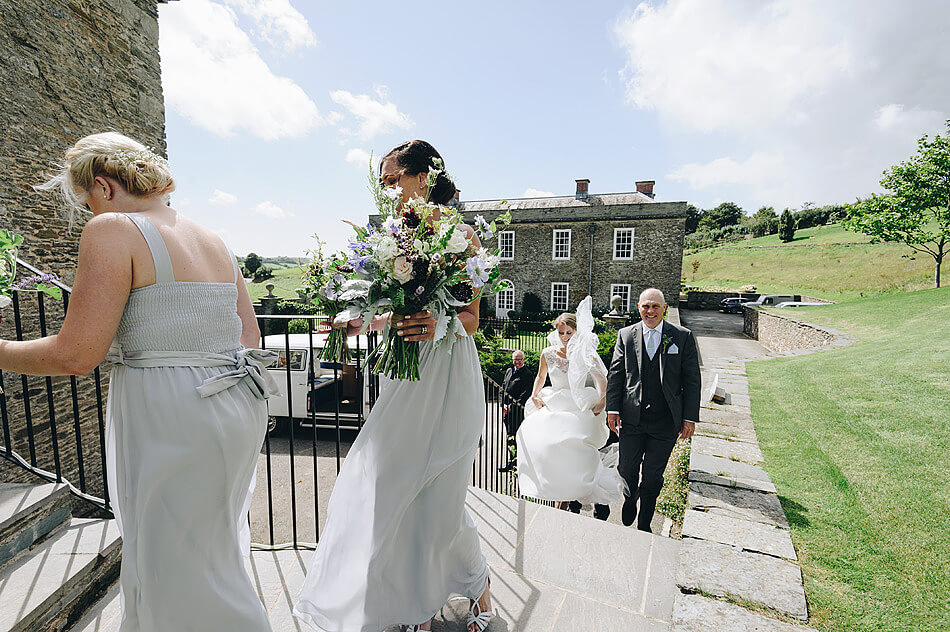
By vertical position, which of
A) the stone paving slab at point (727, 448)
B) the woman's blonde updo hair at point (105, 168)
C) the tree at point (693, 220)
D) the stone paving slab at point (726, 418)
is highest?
the tree at point (693, 220)

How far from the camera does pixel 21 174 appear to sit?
7.24m

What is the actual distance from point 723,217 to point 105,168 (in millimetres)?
99621

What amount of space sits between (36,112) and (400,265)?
9503mm

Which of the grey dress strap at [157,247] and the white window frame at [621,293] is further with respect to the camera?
the white window frame at [621,293]

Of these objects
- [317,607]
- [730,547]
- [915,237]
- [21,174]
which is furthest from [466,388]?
[915,237]

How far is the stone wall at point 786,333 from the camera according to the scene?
45.8ft

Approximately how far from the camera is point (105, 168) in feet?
4.60

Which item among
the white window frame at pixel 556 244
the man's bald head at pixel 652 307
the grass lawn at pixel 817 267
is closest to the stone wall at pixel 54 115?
the man's bald head at pixel 652 307

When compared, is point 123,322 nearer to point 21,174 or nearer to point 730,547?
point 730,547

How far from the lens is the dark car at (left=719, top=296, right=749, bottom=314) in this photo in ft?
112

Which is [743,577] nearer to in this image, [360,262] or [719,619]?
[719,619]

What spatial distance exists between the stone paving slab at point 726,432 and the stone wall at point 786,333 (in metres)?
10.3

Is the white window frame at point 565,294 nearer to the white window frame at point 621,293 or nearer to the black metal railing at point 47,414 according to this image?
the white window frame at point 621,293

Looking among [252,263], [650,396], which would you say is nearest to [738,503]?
[650,396]
